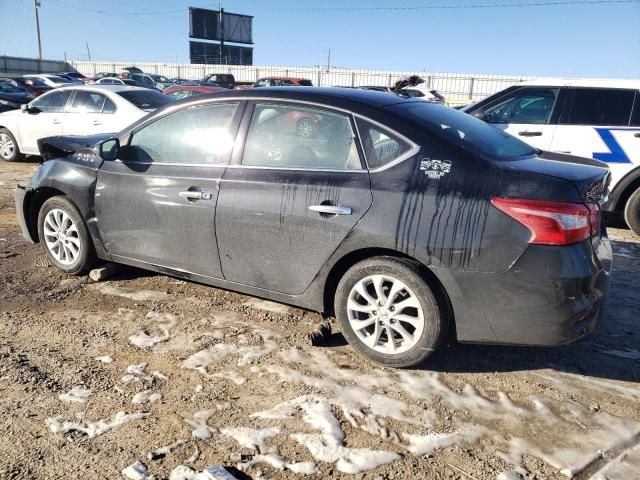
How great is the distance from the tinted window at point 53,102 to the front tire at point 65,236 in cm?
621

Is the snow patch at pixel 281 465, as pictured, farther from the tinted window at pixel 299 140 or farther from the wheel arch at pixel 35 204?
the wheel arch at pixel 35 204

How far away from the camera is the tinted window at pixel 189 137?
3.88 meters

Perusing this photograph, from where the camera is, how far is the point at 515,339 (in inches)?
121

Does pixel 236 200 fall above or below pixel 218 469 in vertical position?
above

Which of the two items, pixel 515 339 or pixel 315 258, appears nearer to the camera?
pixel 515 339

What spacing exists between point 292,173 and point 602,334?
97.4 inches

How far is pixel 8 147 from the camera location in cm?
1116

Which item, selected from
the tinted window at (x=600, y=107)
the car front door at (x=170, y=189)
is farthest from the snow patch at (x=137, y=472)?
the tinted window at (x=600, y=107)

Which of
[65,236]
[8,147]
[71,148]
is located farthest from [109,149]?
[8,147]

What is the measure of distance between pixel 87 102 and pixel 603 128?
827cm

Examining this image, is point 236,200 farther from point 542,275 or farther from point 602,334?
point 602,334

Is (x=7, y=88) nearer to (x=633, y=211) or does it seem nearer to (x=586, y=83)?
(x=586, y=83)

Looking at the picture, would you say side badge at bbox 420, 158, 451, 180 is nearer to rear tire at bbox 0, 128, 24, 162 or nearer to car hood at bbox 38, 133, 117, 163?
car hood at bbox 38, 133, 117, 163

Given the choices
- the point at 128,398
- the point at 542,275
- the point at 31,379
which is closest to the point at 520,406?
the point at 542,275
